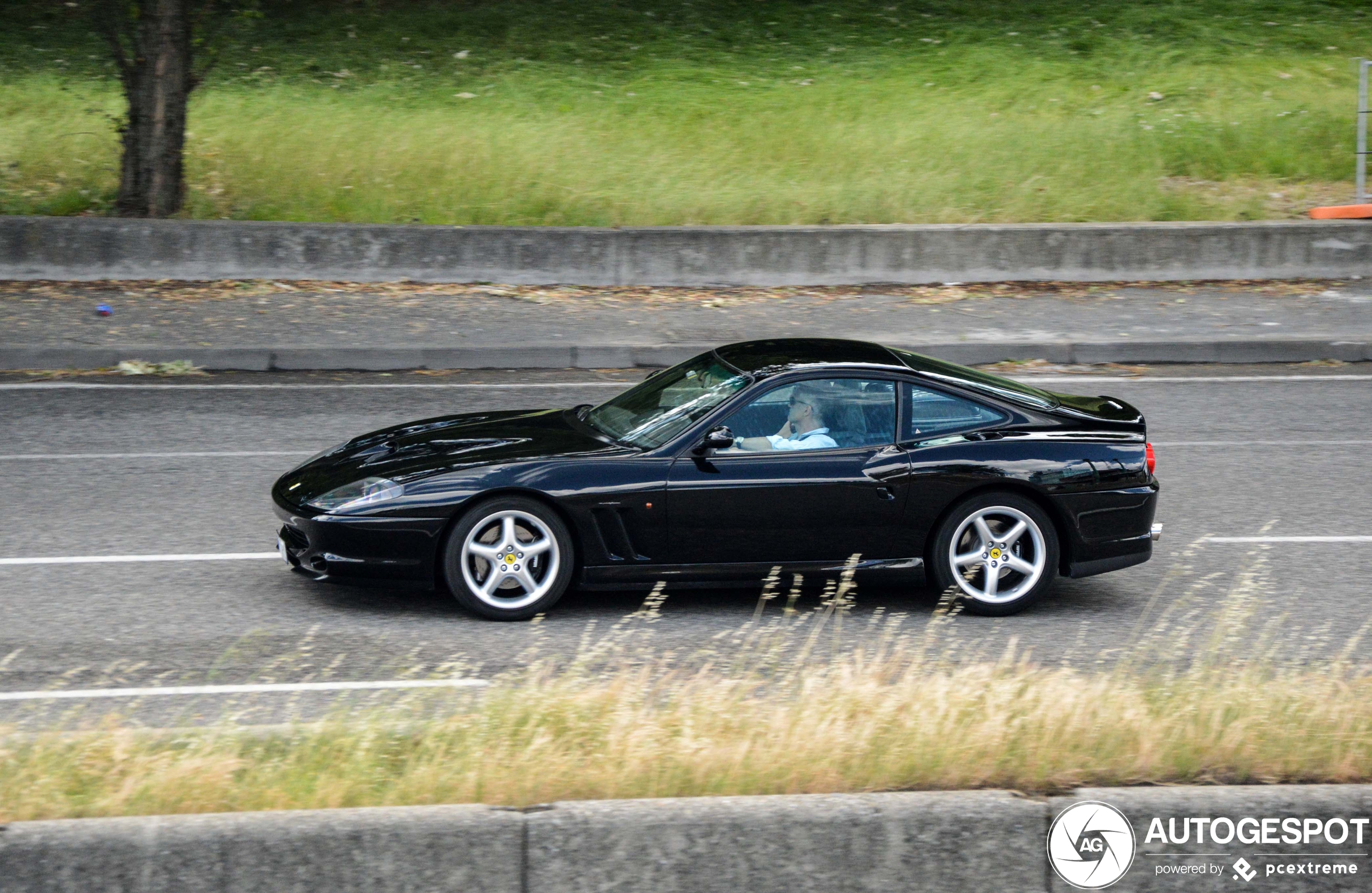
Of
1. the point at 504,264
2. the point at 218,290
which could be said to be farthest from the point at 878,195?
the point at 218,290

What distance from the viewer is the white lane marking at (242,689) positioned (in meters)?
5.64

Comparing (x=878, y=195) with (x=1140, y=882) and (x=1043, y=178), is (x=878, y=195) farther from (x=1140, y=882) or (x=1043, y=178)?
(x=1140, y=882)

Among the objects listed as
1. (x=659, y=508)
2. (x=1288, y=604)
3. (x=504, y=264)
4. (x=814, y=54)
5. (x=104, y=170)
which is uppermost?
(x=814, y=54)

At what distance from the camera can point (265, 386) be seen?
1238 cm

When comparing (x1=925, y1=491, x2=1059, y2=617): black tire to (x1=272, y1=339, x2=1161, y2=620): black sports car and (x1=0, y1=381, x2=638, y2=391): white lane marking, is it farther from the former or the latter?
(x1=0, y1=381, x2=638, y2=391): white lane marking

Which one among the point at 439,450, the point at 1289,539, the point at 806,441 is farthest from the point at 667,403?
the point at 1289,539

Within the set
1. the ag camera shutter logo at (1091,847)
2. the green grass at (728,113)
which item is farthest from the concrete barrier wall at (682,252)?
the ag camera shutter logo at (1091,847)

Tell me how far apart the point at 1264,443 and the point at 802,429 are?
5.17 meters

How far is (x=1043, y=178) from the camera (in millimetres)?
18297

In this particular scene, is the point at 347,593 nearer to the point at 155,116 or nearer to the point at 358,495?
the point at 358,495

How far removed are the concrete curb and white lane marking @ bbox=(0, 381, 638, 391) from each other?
59 centimetres

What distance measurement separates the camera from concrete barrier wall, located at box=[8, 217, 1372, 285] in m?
15.2

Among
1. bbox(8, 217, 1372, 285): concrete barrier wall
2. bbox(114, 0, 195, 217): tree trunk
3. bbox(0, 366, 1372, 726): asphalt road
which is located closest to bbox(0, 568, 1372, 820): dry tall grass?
bbox(0, 366, 1372, 726): asphalt road

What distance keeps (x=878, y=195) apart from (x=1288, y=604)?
37.1 ft
